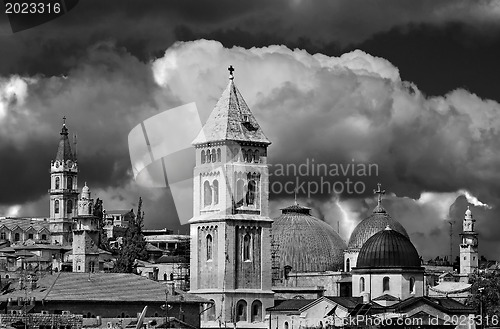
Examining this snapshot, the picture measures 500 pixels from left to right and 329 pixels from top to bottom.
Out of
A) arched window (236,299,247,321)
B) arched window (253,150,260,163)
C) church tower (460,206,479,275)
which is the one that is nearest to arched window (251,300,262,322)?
arched window (236,299,247,321)

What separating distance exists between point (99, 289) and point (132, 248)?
4439 cm

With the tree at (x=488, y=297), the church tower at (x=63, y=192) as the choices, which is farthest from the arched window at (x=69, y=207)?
the tree at (x=488, y=297)

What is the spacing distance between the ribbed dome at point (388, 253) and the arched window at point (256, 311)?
28.2ft

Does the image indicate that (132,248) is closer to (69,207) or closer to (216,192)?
(216,192)

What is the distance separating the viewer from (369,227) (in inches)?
5231

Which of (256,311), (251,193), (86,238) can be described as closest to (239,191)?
(251,193)

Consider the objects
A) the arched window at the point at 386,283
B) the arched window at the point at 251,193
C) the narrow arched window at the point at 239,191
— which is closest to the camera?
the arched window at the point at 386,283

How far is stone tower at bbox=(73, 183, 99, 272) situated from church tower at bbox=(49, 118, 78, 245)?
67.6ft

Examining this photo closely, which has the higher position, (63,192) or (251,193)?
(63,192)

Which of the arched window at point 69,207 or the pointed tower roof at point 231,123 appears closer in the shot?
the pointed tower roof at point 231,123

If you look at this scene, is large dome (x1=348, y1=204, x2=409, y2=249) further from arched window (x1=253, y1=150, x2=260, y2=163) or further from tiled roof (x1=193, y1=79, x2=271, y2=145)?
tiled roof (x1=193, y1=79, x2=271, y2=145)

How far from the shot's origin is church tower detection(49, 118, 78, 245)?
18612 centimetres

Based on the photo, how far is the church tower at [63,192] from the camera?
611 feet

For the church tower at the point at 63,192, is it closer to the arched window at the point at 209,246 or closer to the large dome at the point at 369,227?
the large dome at the point at 369,227
